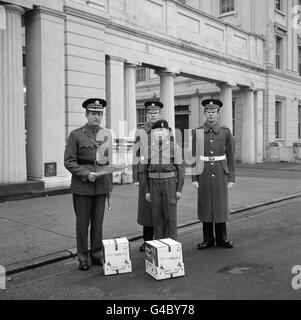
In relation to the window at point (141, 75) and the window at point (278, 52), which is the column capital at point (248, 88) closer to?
the window at point (278, 52)

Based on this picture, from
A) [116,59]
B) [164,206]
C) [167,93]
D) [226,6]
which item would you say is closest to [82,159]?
[164,206]

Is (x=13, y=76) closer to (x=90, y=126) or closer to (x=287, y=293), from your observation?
(x=90, y=126)

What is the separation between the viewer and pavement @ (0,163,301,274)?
6.02m

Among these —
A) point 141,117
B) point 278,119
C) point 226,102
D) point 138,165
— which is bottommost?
point 138,165

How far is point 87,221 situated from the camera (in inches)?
217

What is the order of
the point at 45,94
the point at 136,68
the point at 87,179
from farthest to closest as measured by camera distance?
1. the point at 136,68
2. the point at 45,94
3. the point at 87,179

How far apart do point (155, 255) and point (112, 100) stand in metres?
10.5

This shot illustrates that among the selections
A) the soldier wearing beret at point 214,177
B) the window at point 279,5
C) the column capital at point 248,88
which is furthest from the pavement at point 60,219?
the window at point 279,5

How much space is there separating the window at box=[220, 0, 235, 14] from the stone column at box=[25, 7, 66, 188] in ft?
53.3

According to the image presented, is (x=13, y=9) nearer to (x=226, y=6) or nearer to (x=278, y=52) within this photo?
(x=226, y=6)

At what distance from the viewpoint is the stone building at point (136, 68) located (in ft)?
36.2

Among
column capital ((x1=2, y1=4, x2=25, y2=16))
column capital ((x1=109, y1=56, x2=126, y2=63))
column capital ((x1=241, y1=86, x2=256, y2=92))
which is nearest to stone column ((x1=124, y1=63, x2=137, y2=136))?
column capital ((x1=109, y1=56, x2=126, y2=63))

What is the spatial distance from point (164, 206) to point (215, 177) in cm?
112

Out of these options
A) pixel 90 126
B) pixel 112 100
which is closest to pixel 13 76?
pixel 112 100
